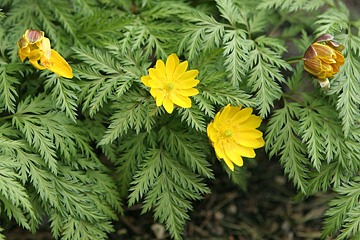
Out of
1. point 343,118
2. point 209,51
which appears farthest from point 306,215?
point 209,51

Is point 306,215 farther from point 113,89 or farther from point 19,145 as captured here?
point 19,145

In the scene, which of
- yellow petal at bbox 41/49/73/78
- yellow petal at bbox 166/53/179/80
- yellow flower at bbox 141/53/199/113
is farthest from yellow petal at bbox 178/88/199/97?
yellow petal at bbox 41/49/73/78

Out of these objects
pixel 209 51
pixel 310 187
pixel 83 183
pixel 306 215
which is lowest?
pixel 306 215

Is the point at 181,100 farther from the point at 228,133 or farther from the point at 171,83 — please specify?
the point at 228,133

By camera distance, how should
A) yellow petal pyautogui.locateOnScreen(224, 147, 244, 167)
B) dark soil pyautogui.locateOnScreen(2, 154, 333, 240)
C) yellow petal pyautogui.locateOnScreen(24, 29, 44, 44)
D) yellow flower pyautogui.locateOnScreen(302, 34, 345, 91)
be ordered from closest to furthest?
1. yellow petal pyautogui.locateOnScreen(24, 29, 44, 44)
2. yellow flower pyautogui.locateOnScreen(302, 34, 345, 91)
3. yellow petal pyautogui.locateOnScreen(224, 147, 244, 167)
4. dark soil pyautogui.locateOnScreen(2, 154, 333, 240)

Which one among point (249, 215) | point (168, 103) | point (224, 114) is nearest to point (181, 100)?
point (168, 103)

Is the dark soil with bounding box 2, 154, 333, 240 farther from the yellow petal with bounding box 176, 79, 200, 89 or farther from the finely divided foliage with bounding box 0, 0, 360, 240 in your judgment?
the yellow petal with bounding box 176, 79, 200, 89
